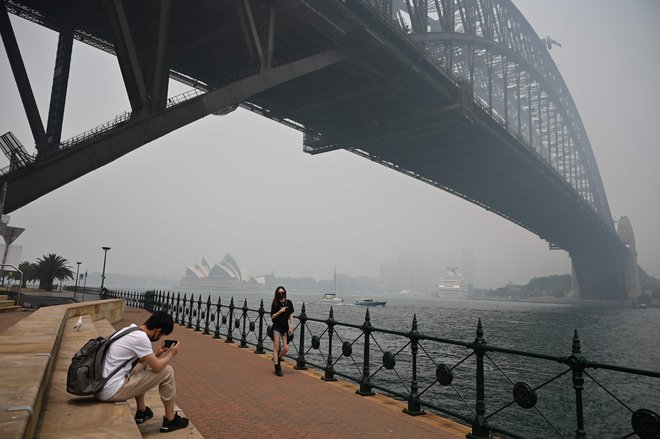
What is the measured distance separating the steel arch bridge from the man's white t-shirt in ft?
40.8

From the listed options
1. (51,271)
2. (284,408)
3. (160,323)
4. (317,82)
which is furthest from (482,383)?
(51,271)

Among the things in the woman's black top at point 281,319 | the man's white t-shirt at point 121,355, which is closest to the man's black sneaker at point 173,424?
the man's white t-shirt at point 121,355

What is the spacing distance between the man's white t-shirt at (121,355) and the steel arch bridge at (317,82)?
12.4 meters

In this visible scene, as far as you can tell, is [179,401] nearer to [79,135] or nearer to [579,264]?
[79,135]

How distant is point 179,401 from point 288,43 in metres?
23.6

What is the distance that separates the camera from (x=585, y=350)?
30.8 m

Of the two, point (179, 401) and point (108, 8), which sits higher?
point (108, 8)

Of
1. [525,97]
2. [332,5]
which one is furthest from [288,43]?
[525,97]

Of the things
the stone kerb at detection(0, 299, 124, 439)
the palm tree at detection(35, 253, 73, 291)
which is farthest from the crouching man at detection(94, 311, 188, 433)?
the palm tree at detection(35, 253, 73, 291)

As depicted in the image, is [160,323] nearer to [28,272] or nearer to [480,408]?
[480,408]

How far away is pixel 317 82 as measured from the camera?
102 ft

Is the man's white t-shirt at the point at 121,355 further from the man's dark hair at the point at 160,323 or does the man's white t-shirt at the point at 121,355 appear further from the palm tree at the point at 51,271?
the palm tree at the point at 51,271

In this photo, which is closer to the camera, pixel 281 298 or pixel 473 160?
pixel 281 298

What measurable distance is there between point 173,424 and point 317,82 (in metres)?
28.9
